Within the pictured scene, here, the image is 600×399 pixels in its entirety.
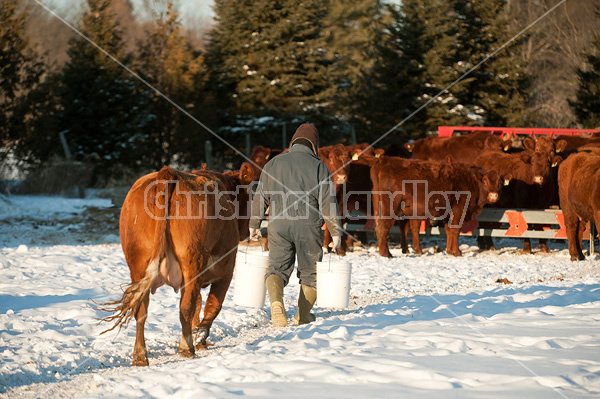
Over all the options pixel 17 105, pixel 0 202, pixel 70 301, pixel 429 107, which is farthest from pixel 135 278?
pixel 429 107

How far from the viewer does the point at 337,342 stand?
5.72 m

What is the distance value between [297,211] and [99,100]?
2427 cm

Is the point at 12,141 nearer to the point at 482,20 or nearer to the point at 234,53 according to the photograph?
the point at 234,53

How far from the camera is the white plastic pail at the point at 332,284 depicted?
22.6 ft

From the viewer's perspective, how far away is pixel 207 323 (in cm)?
631

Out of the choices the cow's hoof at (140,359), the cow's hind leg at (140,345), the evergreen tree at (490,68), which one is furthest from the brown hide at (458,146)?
the cow's hoof at (140,359)

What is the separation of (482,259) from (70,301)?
8.46 metres

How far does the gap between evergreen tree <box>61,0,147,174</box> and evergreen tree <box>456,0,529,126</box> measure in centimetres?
1468

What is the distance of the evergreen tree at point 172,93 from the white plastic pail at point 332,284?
24.8 m

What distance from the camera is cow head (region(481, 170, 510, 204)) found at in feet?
47.5

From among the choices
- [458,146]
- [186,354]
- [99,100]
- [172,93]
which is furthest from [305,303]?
[172,93]

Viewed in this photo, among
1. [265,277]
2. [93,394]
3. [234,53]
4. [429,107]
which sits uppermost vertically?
[234,53]

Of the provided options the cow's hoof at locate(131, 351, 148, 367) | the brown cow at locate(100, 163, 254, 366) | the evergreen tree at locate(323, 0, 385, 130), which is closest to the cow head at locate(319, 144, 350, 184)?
the brown cow at locate(100, 163, 254, 366)

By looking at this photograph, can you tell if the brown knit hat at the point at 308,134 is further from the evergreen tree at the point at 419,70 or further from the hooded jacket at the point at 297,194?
the evergreen tree at the point at 419,70
